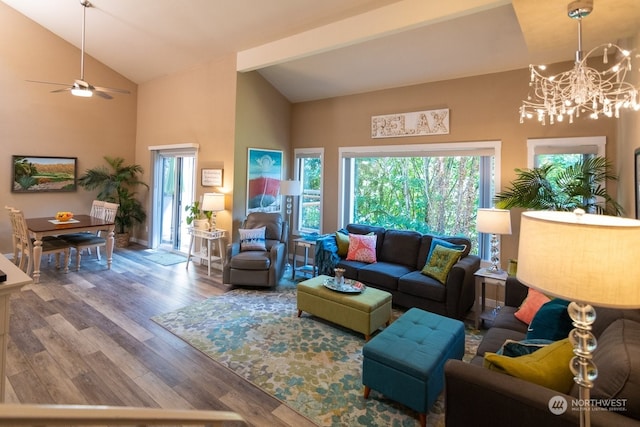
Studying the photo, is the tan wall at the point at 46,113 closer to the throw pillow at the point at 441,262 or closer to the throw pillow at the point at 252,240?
the throw pillow at the point at 252,240

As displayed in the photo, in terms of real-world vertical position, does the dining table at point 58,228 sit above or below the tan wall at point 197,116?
below

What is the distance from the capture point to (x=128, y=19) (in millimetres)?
5133

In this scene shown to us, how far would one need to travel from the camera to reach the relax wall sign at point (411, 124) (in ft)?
15.4

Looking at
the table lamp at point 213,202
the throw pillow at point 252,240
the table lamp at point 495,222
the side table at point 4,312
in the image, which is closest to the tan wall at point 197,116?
the table lamp at point 213,202

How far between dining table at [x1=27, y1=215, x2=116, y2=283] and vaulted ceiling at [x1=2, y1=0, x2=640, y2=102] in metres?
3.22

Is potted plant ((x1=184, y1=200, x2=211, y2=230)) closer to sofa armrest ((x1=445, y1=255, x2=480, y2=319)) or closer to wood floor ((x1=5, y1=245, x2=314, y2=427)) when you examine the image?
wood floor ((x1=5, y1=245, x2=314, y2=427))

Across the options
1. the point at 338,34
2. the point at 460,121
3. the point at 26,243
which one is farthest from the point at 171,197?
the point at 460,121

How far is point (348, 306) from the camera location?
3389 millimetres

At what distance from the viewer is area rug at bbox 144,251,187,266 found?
609 centimetres

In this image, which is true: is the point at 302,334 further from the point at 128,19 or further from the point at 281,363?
the point at 128,19

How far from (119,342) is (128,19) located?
4830 mm

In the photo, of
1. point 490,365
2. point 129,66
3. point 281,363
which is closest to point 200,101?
point 129,66

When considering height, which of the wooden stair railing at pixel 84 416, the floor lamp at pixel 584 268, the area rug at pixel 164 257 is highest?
the floor lamp at pixel 584 268

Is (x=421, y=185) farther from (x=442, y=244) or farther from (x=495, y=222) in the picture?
(x=495, y=222)
